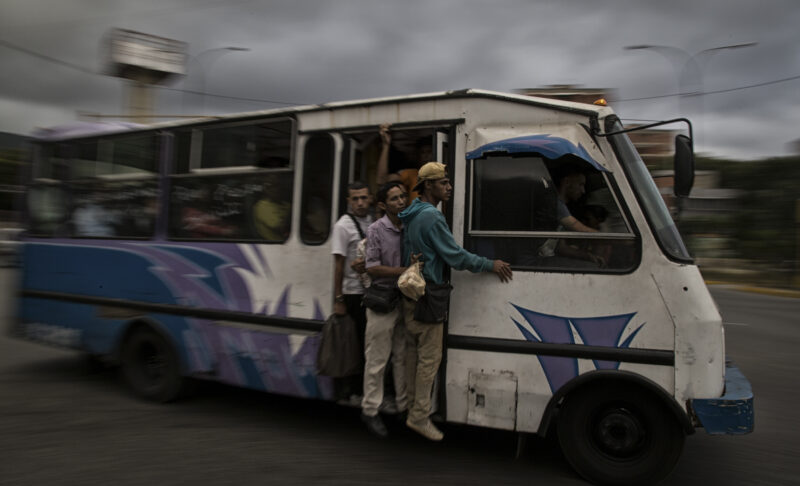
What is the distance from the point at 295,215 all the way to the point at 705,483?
10.9ft

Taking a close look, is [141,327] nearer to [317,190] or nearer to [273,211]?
[273,211]

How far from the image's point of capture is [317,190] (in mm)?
4461

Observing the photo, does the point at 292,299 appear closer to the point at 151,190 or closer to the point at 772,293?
the point at 151,190

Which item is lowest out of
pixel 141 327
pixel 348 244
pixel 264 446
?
pixel 264 446

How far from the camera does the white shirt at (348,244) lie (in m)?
4.14

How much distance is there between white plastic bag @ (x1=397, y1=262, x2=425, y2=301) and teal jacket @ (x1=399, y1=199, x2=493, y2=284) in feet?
0.31

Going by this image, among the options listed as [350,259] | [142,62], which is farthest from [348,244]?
[142,62]

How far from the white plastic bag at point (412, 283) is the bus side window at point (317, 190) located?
92 cm

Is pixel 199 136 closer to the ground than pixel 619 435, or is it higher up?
higher up

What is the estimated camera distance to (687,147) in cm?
358

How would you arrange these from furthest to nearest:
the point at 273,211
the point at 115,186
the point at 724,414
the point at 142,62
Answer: the point at 142,62 < the point at 115,186 < the point at 273,211 < the point at 724,414

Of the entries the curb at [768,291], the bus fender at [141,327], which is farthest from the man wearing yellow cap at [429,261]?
the curb at [768,291]

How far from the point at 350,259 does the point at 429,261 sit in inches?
26.9

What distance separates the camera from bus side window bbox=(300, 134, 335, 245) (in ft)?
14.5
